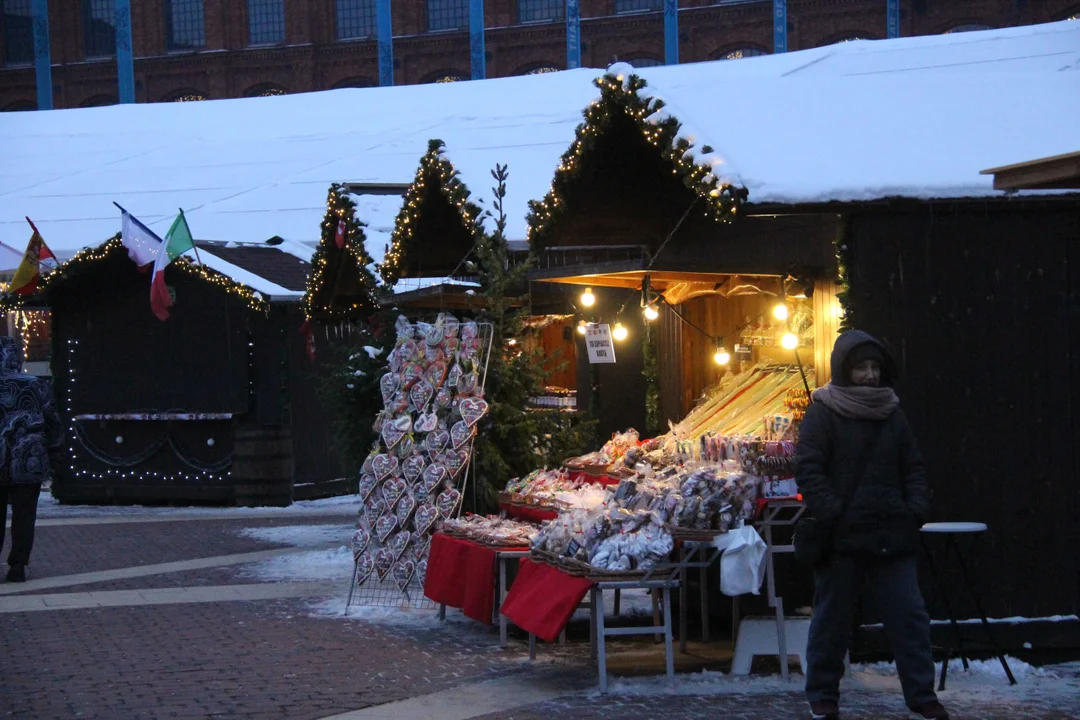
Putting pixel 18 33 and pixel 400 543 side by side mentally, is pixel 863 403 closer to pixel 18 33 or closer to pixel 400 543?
pixel 400 543

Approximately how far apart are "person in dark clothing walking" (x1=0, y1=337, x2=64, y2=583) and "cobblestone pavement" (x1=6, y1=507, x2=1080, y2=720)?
5.28ft

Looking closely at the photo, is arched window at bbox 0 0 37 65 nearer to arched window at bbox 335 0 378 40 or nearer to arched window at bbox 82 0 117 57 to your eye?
arched window at bbox 82 0 117 57

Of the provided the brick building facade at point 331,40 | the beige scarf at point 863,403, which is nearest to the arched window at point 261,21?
the brick building facade at point 331,40

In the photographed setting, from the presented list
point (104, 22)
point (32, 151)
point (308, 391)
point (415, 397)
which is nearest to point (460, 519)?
point (415, 397)

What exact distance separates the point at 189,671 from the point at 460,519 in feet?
7.85

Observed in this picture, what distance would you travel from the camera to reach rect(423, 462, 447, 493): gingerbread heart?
402 inches

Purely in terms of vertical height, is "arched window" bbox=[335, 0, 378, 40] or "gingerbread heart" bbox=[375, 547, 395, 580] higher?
"arched window" bbox=[335, 0, 378, 40]

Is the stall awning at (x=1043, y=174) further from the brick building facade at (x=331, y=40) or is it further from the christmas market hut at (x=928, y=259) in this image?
the brick building facade at (x=331, y=40)

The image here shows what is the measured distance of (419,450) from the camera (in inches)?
410

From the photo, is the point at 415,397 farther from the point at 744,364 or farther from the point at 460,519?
the point at 744,364

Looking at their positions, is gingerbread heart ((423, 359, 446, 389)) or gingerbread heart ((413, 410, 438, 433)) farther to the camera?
gingerbread heart ((423, 359, 446, 389))

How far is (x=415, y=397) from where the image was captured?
10.5 metres

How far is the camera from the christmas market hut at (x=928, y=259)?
8.16 meters

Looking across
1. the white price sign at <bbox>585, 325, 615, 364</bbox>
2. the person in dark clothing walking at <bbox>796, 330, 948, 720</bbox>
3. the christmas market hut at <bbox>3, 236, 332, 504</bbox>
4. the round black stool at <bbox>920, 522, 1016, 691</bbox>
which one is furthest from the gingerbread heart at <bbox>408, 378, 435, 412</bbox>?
the christmas market hut at <bbox>3, 236, 332, 504</bbox>
